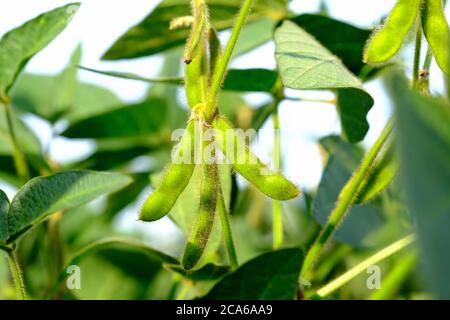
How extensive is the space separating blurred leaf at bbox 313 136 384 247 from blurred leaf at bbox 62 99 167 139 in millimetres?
498

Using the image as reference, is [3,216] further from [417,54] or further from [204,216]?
[417,54]

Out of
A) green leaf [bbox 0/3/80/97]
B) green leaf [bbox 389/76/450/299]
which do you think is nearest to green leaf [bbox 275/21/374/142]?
green leaf [bbox 0/3/80/97]

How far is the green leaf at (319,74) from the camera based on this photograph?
1.00 metres

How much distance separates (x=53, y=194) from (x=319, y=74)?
0.39m

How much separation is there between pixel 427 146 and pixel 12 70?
1.01 metres

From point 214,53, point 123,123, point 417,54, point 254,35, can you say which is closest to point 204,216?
point 214,53

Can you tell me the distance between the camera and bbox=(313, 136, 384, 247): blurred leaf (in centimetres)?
134

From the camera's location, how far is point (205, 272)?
112cm

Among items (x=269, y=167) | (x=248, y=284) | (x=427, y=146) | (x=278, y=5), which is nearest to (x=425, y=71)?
(x=269, y=167)

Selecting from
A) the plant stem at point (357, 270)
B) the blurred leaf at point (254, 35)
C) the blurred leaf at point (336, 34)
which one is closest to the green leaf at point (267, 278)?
the plant stem at point (357, 270)

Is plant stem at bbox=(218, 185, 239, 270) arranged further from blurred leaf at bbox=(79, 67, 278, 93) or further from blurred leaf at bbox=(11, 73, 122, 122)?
blurred leaf at bbox=(11, 73, 122, 122)

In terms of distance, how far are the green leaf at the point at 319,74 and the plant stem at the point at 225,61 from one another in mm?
110

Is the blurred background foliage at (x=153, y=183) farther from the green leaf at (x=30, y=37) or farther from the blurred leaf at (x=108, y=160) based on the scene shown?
the green leaf at (x=30, y=37)
